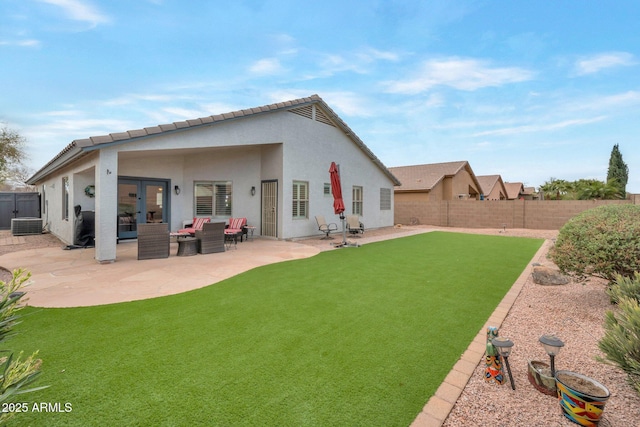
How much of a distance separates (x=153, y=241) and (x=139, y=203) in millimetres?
3835

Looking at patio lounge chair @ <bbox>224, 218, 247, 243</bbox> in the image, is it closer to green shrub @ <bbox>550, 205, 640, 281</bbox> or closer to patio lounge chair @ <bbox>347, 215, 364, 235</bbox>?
patio lounge chair @ <bbox>347, 215, 364, 235</bbox>

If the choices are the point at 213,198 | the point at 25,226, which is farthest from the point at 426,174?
the point at 25,226

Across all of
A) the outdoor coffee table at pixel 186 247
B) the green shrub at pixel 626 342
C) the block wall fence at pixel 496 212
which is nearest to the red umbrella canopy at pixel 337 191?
the outdoor coffee table at pixel 186 247

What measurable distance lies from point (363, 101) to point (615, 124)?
14318mm

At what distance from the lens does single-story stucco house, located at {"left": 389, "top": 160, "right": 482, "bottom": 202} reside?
24.1 m

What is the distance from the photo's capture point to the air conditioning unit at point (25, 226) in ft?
44.9

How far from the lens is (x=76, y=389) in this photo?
2.42 metres

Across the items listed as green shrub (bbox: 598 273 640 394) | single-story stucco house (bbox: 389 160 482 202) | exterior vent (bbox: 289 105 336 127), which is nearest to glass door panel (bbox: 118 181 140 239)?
exterior vent (bbox: 289 105 336 127)

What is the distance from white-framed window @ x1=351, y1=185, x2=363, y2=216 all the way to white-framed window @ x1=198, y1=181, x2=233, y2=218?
260 inches

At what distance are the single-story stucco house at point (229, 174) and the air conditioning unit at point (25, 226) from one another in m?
0.60

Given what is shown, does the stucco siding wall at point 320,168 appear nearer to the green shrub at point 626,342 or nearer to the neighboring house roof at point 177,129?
the neighboring house roof at point 177,129

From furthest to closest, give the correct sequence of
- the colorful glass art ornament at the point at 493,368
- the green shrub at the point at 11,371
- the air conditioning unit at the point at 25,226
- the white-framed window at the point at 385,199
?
the white-framed window at the point at 385,199, the air conditioning unit at the point at 25,226, the colorful glass art ornament at the point at 493,368, the green shrub at the point at 11,371

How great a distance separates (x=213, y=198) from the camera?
12188mm

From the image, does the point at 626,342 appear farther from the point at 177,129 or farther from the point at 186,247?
the point at 177,129
